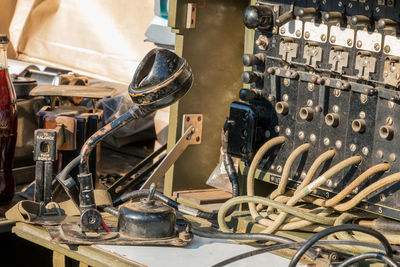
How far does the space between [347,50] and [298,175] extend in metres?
0.50

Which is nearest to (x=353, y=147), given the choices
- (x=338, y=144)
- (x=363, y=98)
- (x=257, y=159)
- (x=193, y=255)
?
(x=338, y=144)

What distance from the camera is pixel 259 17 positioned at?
2809 millimetres

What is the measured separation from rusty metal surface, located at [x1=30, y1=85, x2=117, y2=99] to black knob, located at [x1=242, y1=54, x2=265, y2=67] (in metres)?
0.95

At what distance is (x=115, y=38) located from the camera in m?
5.18

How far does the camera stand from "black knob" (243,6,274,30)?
2.81 metres

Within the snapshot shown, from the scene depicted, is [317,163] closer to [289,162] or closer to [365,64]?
[289,162]

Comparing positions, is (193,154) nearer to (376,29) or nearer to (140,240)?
(140,240)

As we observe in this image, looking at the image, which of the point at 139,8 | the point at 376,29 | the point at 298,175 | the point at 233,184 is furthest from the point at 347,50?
the point at 139,8

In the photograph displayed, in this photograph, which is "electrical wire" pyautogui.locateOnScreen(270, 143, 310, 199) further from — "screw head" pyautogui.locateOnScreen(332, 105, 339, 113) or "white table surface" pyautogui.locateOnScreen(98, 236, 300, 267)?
"white table surface" pyautogui.locateOnScreen(98, 236, 300, 267)

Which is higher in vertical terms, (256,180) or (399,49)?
(399,49)

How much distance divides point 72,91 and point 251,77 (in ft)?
3.63

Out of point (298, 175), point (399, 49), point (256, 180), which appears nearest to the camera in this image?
point (399, 49)

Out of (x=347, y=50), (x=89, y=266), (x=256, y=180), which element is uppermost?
(x=347, y=50)

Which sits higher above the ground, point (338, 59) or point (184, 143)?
point (338, 59)
